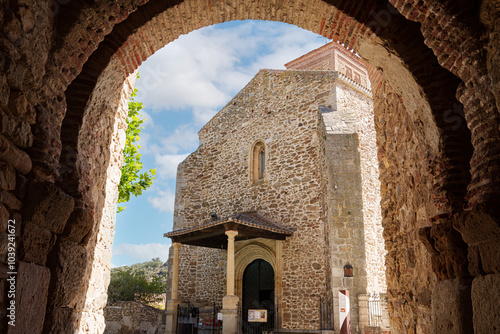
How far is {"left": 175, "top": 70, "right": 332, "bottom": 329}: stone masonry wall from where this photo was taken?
11.9m

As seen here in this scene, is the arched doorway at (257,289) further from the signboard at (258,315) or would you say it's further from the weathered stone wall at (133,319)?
the weathered stone wall at (133,319)

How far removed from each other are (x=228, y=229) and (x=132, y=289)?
8.71m

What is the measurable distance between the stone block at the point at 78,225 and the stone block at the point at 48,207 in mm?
126

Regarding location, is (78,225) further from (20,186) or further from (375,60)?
(375,60)

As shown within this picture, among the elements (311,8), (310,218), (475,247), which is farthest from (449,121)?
(310,218)

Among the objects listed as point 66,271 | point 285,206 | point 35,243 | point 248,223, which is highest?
point 285,206

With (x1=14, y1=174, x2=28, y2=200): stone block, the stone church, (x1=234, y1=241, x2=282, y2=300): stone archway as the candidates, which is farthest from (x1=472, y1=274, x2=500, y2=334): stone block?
(x1=234, y1=241, x2=282, y2=300): stone archway

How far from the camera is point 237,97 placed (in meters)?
16.0

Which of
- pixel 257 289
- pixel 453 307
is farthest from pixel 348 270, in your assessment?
pixel 453 307

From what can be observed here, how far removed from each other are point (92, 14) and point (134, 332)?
13.0 metres

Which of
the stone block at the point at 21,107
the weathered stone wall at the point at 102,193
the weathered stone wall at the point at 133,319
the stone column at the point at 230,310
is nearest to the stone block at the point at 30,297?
the stone block at the point at 21,107

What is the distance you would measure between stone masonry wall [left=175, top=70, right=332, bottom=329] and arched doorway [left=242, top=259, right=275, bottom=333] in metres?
0.97

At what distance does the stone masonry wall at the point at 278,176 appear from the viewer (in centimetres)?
1195

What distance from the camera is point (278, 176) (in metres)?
13.6
